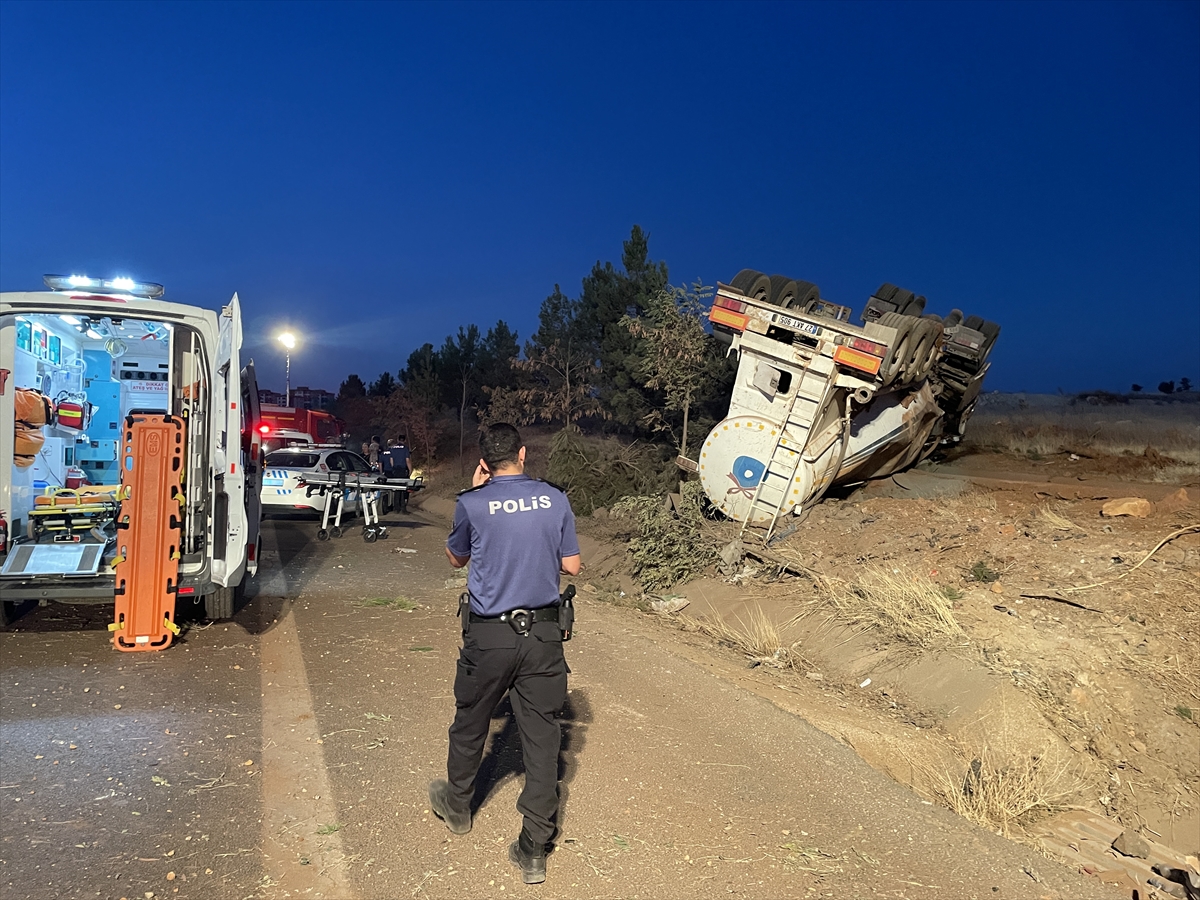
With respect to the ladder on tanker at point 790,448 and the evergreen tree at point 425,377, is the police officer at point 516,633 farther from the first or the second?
the evergreen tree at point 425,377

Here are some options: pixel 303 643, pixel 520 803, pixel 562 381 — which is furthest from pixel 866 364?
pixel 562 381

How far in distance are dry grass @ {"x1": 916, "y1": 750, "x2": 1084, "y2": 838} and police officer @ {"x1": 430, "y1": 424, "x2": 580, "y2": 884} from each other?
272cm

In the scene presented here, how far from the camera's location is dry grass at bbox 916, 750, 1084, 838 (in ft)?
16.6

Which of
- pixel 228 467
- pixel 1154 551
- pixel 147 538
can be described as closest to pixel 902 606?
pixel 1154 551

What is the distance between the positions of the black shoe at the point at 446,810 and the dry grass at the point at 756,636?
15.4 feet

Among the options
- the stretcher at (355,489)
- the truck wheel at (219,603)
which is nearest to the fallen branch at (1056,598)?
the truck wheel at (219,603)

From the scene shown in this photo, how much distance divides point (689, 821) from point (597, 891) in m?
0.81

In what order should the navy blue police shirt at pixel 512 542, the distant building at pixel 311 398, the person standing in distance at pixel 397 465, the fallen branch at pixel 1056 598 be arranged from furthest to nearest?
the distant building at pixel 311 398 < the person standing in distance at pixel 397 465 < the fallen branch at pixel 1056 598 < the navy blue police shirt at pixel 512 542

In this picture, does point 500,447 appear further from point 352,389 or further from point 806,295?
point 352,389

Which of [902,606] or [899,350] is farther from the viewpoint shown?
[899,350]

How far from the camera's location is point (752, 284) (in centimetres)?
1227

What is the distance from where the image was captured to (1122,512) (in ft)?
33.0

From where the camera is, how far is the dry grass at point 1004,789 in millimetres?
5047

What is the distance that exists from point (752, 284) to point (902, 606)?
226 inches
